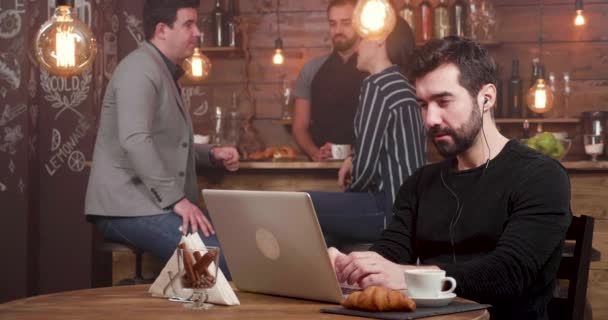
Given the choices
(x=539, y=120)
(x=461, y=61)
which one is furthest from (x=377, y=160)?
(x=539, y=120)

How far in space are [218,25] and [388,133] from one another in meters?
2.89

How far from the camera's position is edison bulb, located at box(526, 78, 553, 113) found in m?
5.78

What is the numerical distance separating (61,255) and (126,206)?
7.55 feet

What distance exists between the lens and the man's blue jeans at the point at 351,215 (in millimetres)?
4000

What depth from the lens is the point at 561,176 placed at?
224cm

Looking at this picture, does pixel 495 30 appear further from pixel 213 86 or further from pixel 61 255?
pixel 61 255

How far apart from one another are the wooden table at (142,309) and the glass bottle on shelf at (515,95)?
4334 millimetres

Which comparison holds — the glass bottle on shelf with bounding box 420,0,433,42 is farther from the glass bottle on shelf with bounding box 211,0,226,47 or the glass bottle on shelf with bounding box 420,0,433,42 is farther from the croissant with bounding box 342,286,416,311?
the croissant with bounding box 342,286,416,311

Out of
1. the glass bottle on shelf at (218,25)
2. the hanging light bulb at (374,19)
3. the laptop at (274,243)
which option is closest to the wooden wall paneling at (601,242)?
the hanging light bulb at (374,19)

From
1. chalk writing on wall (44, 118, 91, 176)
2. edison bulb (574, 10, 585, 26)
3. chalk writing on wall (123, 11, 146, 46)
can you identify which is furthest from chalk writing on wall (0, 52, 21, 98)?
edison bulb (574, 10, 585, 26)

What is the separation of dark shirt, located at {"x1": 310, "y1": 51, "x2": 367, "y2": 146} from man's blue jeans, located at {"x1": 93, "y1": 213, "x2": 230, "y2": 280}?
111 inches

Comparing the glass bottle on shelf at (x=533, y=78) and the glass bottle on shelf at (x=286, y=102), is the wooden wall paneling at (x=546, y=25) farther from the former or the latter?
the glass bottle on shelf at (x=286, y=102)

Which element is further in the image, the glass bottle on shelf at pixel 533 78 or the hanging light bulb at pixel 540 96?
the glass bottle on shelf at pixel 533 78

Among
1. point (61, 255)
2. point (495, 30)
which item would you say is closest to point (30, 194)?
point (61, 255)
